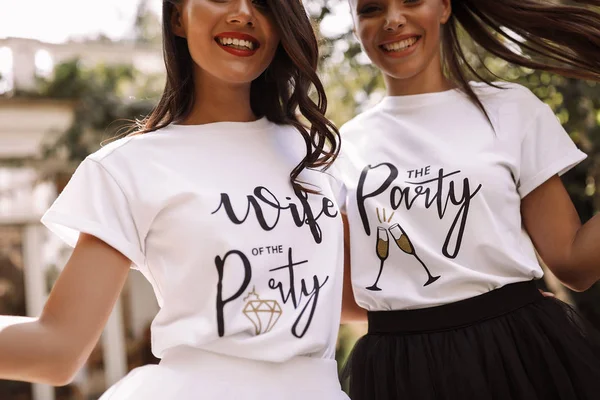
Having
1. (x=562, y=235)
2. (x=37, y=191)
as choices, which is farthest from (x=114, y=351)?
(x=562, y=235)

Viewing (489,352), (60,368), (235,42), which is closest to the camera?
(60,368)

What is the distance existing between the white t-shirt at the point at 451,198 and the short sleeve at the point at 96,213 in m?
0.71

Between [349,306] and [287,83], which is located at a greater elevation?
[287,83]

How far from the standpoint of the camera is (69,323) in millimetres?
1598

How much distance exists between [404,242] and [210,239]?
62cm

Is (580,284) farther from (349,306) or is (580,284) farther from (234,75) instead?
(234,75)

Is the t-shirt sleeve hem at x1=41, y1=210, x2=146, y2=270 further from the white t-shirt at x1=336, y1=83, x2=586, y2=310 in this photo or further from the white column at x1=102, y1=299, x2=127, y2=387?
the white column at x1=102, y1=299, x2=127, y2=387

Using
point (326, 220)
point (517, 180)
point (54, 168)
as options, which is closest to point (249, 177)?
point (326, 220)

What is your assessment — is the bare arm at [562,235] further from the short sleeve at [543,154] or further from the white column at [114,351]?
the white column at [114,351]

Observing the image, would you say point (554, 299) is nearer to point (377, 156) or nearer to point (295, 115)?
point (377, 156)

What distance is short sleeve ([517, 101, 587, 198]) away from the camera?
212 cm

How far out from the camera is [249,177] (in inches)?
74.4

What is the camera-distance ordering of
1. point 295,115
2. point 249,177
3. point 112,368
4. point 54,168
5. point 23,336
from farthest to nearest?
point 112,368, point 54,168, point 295,115, point 249,177, point 23,336

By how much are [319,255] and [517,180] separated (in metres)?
0.65
